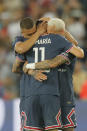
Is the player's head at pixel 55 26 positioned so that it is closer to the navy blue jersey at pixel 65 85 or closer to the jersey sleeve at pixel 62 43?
the jersey sleeve at pixel 62 43

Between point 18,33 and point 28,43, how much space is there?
4254 mm

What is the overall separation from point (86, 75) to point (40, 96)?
362 centimetres

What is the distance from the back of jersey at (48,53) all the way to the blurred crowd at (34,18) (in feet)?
10.9

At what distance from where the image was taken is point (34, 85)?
4195 millimetres

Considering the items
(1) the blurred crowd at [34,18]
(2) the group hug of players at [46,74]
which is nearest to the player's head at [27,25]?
(2) the group hug of players at [46,74]

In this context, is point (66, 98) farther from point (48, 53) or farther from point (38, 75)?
point (48, 53)

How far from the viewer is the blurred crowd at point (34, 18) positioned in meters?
7.68

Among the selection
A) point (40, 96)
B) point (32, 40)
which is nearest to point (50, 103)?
point (40, 96)

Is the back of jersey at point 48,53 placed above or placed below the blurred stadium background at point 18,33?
below

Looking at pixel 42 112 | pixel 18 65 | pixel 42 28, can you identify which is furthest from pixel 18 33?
pixel 42 112

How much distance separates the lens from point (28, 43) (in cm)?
420

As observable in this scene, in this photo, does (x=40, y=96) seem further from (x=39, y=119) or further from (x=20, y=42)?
(x=20, y=42)

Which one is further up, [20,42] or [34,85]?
[20,42]

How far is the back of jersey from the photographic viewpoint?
163 inches
